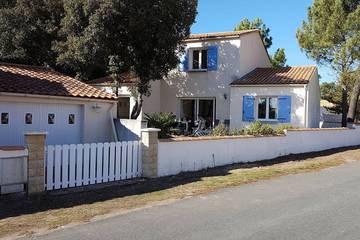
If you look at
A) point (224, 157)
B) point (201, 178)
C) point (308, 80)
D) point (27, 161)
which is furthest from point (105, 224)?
point (308, 80)

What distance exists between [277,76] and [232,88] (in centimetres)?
251

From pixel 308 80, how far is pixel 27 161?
58.3 ft

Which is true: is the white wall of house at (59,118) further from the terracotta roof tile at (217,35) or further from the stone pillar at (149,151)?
the terracotta roof tile at (217,35)

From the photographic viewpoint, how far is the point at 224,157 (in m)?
16.2

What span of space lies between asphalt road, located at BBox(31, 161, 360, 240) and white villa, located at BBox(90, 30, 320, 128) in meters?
13.7

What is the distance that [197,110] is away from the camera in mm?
28219

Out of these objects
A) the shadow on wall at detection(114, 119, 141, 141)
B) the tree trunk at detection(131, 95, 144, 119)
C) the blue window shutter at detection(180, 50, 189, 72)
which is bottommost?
the shadow on wall at detection(114, 119, 141, 141)

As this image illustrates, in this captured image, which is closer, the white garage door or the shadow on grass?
the shadow on grass

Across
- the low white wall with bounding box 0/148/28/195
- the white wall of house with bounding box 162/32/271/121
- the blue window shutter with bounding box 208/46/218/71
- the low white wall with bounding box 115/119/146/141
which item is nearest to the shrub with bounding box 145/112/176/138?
the low white wall with bounding box 115/119/146/141

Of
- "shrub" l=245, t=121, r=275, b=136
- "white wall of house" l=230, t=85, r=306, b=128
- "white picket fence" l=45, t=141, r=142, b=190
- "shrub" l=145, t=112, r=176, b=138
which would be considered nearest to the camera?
"white picket fence" l=45, t=141, r=142, b=190

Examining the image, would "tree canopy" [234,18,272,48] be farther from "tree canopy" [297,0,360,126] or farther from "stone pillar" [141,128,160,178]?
"stone pillar" [141,128,160,178]

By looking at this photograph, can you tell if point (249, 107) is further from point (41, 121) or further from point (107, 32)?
point (41, 121)

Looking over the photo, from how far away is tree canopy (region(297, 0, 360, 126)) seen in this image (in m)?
27.9

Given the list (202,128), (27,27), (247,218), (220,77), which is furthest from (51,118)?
(220,77)
